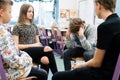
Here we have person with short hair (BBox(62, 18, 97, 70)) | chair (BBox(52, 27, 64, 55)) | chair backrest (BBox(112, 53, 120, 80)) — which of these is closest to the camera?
chair backrest (BBox(112, 53, 120, 80))

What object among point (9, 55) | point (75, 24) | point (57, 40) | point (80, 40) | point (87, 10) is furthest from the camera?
Answer: point (87, 10)

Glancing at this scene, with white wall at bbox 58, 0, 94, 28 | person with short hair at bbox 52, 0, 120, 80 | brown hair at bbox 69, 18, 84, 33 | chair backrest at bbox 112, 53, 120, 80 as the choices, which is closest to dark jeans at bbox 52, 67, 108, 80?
person with short hair at bbox 52, 0, 120, 80

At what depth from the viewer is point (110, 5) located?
200 centimetres

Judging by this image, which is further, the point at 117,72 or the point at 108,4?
the point at 108,4

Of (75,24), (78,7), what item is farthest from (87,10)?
(75,24)

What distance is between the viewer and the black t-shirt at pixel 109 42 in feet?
6.09

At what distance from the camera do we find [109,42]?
6.09 ft

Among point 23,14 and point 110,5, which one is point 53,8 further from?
point 110,5

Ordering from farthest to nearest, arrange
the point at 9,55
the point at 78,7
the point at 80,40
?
the point at 78,7, the point at 80,40, the point at 9,55

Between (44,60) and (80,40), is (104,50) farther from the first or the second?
(80,40)

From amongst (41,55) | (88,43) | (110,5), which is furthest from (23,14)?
(110,5)

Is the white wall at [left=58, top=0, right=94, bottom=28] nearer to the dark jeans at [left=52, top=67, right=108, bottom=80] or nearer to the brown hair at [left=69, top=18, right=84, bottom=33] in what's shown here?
the brown hair at [left=69, top=18, right=84, bottom=33]

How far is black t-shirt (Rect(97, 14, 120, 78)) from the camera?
6.09ft

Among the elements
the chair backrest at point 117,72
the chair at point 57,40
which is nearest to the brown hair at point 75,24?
the chair backrest at point 117,72
